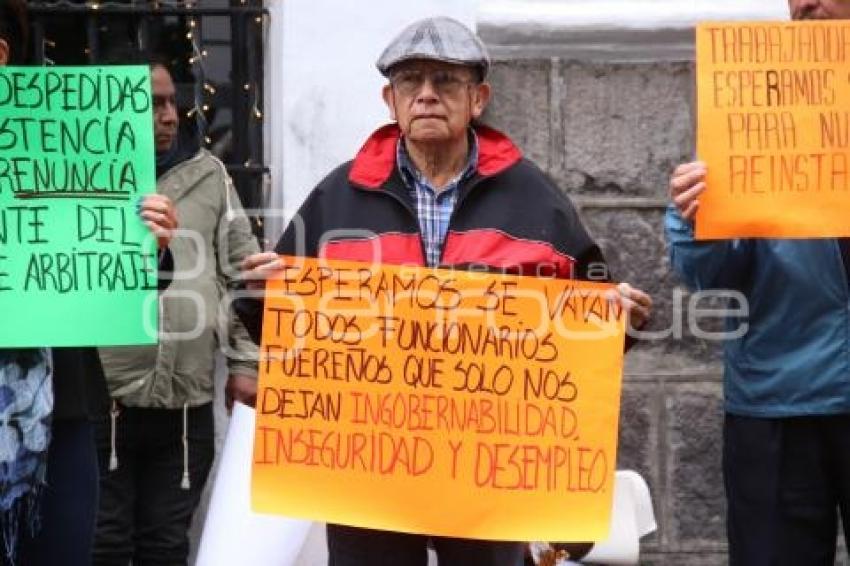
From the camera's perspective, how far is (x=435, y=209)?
4016 millimetres

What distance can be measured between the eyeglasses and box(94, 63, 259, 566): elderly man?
160cm

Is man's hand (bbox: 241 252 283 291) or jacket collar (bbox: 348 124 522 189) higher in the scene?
jacket collar (bbox: 348 124 522 189)

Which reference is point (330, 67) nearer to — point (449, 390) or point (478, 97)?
point (478, 97)

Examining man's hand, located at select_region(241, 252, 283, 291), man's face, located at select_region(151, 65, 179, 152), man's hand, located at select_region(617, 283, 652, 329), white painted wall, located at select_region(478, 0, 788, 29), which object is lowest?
man's hand, located at select_region(617, 283, 652, 329)

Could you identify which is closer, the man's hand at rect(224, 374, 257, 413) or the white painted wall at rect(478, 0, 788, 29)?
the man's hand at rect(224, 374, 257, 413)

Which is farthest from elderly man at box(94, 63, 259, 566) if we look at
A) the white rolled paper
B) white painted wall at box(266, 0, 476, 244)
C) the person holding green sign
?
the person holding green sign

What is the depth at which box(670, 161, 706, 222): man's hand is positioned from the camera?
12.9 feet

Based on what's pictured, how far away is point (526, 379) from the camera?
3.93 m

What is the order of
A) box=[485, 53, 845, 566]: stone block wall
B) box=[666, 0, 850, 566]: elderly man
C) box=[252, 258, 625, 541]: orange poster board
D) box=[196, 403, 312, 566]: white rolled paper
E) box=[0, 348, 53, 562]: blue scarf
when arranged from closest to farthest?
box=[0, 348, 53, 562]: blue scarf < box=[252, 258, 625, 541]: orange poster board < box=[666, 0, 850, 566]: elderly man < box=[196, 403, 312, 566]: white rolled paper < box=[485, 53, 845, 566]: stone block wall

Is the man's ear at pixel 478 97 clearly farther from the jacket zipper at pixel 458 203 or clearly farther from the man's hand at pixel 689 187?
the man's hand at pixel 689 187

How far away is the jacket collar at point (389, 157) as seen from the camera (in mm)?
4035

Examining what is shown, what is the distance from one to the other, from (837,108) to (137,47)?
8.91ft

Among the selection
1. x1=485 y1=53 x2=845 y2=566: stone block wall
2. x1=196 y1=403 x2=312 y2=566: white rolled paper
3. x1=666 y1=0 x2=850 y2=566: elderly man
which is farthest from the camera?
x1=485 y1=53 x2=845 y2=566: stone block wall

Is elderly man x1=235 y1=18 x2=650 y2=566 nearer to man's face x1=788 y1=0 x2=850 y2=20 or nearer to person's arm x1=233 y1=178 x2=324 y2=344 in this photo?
person's arm x1=233 y1=178 x2=324 y2=344
